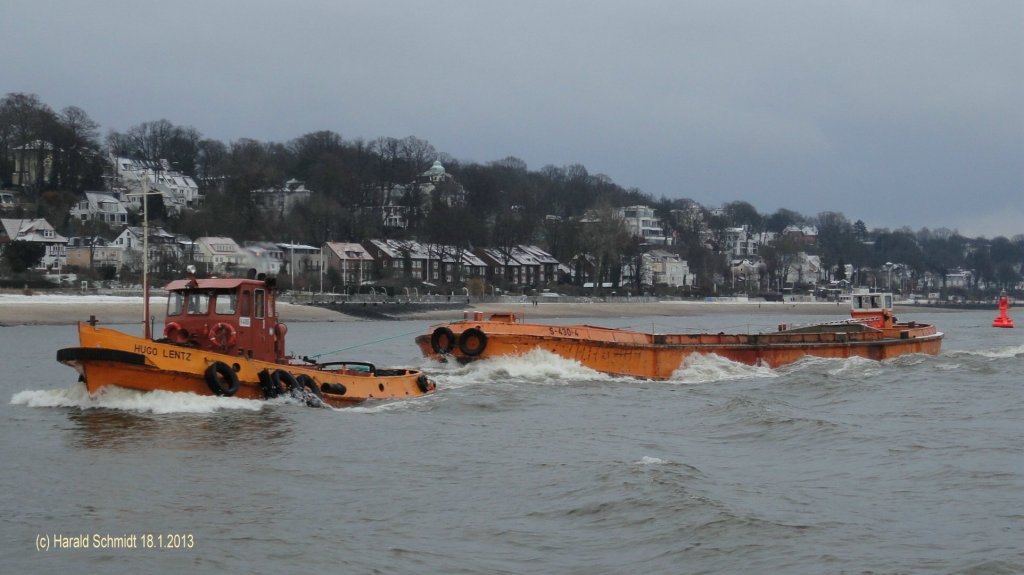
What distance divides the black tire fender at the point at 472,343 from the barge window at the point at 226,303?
9031 millimetres

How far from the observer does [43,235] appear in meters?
100

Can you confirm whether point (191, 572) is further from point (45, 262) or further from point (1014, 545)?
point (45, 262)

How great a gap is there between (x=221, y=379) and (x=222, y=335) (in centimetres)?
136

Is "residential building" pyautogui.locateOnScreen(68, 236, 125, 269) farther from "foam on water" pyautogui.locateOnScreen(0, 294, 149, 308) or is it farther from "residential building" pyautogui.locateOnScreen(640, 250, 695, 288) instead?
"residential building" pyautogui.locateOnScreen(640, 250, 695, 288)

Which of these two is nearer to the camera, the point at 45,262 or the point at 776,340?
the point at 776,340

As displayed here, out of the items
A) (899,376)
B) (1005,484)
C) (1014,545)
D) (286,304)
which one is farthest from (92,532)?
(286,304)

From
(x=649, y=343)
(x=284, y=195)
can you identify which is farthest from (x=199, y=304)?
(x=284, y=195)

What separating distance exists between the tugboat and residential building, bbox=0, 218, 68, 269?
78.9 metres

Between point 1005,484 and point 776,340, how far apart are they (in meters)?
21.1

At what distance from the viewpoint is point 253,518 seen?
14.5 metres

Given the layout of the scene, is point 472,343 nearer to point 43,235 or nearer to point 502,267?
point 43,235

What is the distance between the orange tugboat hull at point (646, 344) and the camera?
31875 millimetres

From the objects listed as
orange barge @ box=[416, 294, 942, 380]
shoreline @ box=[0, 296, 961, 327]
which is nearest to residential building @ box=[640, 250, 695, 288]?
shoreline @ box=[0, 296, 961, 327]

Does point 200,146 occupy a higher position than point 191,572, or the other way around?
point 200,146
